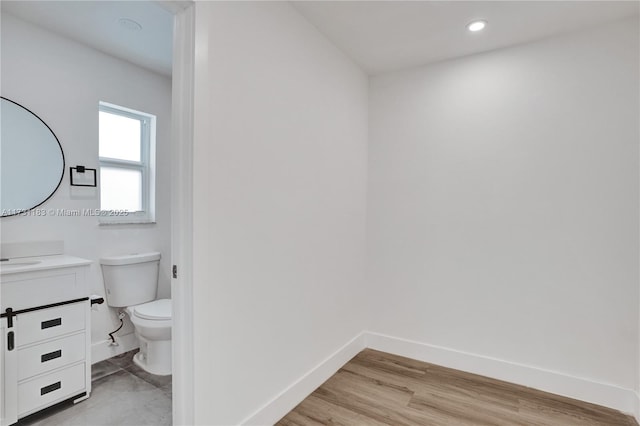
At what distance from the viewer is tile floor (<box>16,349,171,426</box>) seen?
6.17ft

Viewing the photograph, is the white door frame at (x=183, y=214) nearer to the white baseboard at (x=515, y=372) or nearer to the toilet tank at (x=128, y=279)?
the toilet tank at (x=128, y=279)

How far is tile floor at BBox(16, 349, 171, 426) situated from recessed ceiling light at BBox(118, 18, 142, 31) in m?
2.41

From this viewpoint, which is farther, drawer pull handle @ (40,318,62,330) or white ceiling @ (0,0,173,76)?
white ceiling @ (0,0,173,76)

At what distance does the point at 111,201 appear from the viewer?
268 centimetres

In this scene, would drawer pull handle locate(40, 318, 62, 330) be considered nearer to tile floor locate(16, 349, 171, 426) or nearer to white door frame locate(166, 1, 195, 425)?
tile floor locate(16, 349, 171, 426)

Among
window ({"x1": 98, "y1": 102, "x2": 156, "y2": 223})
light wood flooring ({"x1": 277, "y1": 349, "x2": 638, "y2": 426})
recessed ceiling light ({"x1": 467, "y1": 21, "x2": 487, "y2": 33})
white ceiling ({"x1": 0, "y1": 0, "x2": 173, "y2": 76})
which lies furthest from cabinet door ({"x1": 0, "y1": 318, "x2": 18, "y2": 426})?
recessed ceiling light ({"x1": 467, "y1": 21, "x2": 487, "y2": 33})

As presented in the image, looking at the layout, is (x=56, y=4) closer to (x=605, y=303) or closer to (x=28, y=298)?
(x=28, y=298)

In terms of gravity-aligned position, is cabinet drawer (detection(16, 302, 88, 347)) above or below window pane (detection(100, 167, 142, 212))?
below

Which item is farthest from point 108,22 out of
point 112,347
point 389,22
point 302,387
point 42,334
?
point 302,387

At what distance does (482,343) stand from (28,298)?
9.58ft

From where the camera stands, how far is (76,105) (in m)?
2.40

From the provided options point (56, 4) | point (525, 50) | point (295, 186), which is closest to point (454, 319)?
point (295, 186)

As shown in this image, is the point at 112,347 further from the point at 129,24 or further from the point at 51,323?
the point at 129,24

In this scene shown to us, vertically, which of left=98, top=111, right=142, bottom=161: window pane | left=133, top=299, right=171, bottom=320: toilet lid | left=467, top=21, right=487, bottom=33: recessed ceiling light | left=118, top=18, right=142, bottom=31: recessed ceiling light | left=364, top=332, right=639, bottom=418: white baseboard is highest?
left=118, top=18, right=142, bottom=31: recessed ceiling light
